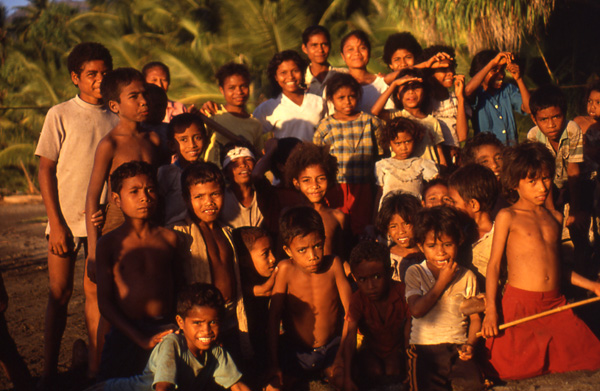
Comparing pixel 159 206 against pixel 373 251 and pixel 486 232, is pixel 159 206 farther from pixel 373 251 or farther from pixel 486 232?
pixel 486 232

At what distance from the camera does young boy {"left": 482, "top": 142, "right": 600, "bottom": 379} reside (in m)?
4.01

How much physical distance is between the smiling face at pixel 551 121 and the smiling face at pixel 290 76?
6.81 ft

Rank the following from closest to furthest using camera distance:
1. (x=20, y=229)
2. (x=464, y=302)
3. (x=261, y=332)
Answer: (x=464, y=302), (x=261, y=332), (x=20, y=229)

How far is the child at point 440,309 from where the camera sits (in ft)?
12.9

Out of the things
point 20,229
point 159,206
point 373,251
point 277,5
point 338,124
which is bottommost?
point 20,229

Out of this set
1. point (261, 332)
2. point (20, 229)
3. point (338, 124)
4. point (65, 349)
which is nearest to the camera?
point (261, 332)

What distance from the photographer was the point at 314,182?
465cm

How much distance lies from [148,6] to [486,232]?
556 inches

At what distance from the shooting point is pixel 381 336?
429 centimetres

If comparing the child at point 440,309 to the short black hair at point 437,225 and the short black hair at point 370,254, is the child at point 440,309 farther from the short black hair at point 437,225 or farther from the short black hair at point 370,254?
the short black hair at point 370,254

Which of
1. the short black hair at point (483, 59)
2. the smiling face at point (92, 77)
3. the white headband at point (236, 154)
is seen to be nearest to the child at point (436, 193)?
the white headband at point (236, 154)

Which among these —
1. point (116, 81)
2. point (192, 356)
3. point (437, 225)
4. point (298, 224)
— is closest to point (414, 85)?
point (437, 225)

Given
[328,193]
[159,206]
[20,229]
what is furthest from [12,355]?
[20,229]

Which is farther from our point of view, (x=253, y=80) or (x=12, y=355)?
(x=253, y=80)
